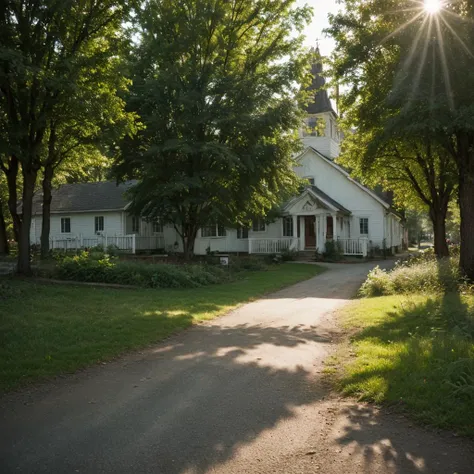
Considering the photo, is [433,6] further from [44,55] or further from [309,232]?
[309,232]

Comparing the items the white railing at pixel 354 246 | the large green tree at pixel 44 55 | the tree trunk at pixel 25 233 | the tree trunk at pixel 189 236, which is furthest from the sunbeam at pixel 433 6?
the white railing at pixel 354 246

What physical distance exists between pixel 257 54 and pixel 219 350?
1865 cm

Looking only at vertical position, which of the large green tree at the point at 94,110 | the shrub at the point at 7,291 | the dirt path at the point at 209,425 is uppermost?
the large green tree at the point at 94,110

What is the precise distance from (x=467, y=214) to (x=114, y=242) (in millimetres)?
22605

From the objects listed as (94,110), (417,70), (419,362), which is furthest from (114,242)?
(419,362)

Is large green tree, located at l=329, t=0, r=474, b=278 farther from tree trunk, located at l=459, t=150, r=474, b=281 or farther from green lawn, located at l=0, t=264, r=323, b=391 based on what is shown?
green lawn, located at l=0, t=264, r=323, b=391

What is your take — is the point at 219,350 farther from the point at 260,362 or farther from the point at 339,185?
the point at 339,185

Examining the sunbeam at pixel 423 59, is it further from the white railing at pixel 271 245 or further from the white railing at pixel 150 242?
the white railing at pixel 150 242

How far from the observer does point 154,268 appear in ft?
55.4

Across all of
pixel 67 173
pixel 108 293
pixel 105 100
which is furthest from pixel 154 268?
pixel 67 173

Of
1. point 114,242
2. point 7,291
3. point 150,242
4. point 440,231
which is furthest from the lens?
point 150,242

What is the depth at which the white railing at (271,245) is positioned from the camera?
108 feet

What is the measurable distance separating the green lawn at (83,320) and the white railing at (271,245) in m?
16.7

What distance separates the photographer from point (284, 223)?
3559 cm
